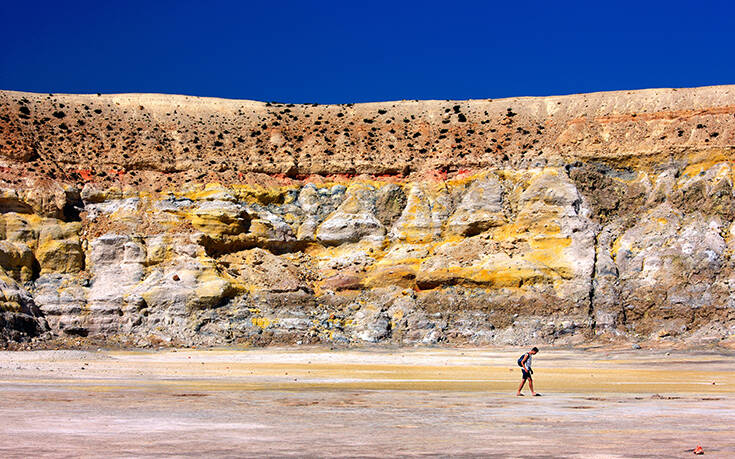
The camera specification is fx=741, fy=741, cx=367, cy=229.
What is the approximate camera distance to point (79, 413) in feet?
45.5

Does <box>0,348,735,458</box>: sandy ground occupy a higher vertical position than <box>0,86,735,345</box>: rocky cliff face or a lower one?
lower

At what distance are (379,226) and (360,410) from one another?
34.7 meters

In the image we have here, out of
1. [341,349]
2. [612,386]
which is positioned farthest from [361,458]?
[341,349]

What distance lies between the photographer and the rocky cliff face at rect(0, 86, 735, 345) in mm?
41562

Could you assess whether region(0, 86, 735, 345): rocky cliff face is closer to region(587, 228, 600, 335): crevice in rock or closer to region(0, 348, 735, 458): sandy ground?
region(587, 228, 600, 335): crevice in rock

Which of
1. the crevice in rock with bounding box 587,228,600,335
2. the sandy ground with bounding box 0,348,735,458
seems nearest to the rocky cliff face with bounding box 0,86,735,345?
the crevice in rock with bounding box 587,228,600,335

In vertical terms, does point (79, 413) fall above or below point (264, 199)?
below

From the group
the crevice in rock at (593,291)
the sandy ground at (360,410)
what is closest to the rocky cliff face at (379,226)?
the crevice in rock at (593,291)

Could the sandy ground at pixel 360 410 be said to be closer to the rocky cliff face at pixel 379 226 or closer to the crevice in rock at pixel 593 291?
the crevice in rock at pixel 593 291

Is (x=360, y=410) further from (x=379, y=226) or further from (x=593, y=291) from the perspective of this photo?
(x=379, y=226)

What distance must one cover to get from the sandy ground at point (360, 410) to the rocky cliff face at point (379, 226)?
36.6 ft

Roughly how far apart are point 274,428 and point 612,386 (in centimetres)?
1276

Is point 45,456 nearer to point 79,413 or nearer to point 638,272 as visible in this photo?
point 79,413

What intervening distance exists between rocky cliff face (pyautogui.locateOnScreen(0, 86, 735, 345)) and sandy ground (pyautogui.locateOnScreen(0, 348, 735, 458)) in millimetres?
11154
